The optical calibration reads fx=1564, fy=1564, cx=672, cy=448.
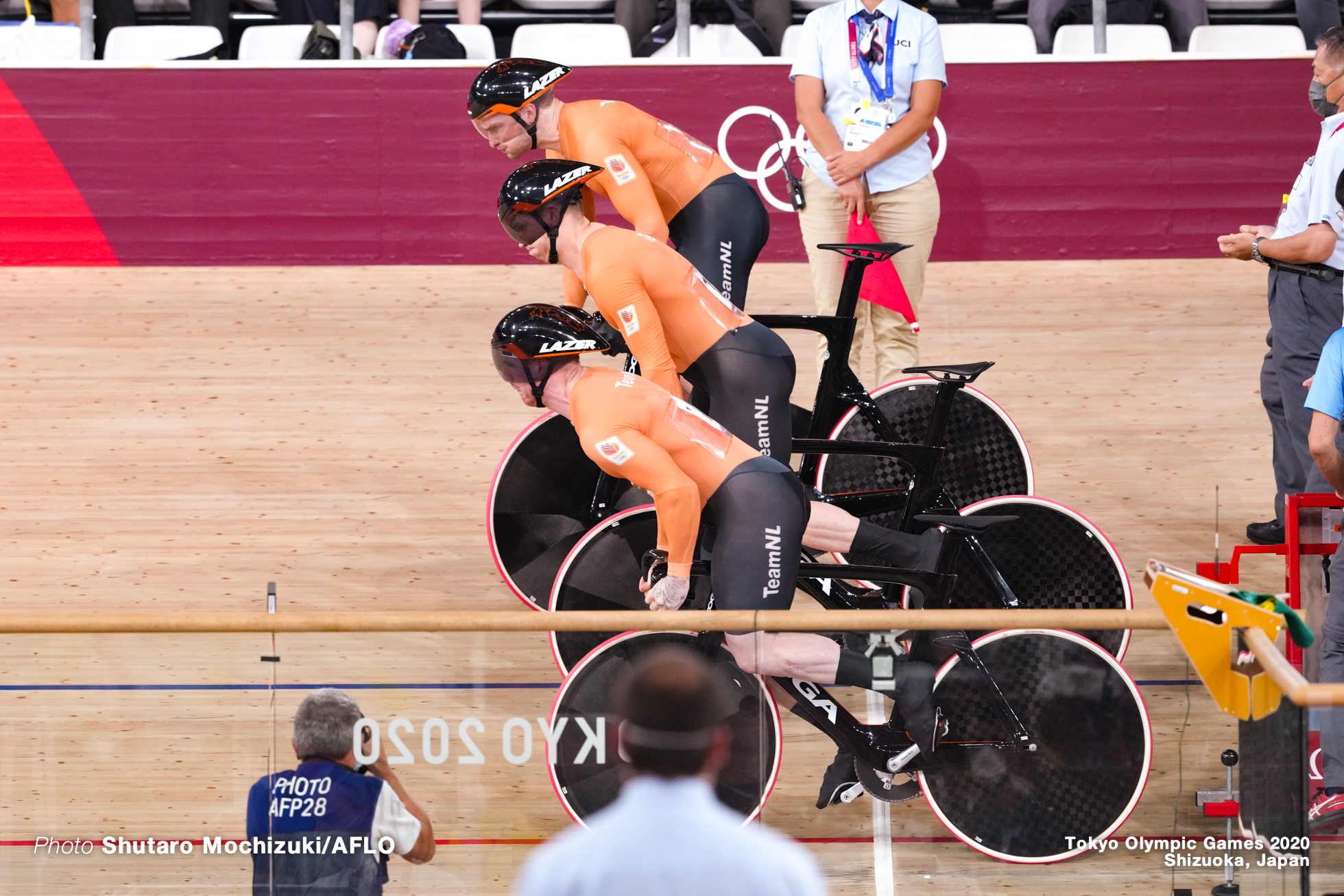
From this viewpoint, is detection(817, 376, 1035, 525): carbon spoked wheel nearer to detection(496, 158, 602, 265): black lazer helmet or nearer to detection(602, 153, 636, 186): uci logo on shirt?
detection(602, 153, 636, 186): uci logo on shirt

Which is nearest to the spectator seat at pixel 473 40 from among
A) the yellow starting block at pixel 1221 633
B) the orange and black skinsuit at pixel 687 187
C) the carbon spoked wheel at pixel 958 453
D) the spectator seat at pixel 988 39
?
the spectator seat at pixel 988 39

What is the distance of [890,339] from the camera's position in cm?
597

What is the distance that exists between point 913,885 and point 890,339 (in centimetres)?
301

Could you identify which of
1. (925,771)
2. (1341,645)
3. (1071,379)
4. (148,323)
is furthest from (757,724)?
(148,323)

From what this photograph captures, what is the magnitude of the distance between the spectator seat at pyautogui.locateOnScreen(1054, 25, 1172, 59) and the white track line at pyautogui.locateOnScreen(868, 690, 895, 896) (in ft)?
20.1

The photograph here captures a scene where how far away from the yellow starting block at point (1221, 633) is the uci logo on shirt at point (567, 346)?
4.83ft

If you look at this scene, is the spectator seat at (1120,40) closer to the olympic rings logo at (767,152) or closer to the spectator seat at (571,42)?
the olympic rings logo at (767,152)

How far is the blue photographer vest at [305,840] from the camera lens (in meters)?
3.14

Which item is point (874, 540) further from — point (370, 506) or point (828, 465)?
point (370, 506)

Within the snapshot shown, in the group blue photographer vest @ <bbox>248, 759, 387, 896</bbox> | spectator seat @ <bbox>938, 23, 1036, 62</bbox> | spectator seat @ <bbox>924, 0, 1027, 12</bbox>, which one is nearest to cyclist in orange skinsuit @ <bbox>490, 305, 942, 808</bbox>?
blue photographer vest @ <bbox>248, 759, 387, 896</bbox>

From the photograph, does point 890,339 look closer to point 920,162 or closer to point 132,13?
point 920,162

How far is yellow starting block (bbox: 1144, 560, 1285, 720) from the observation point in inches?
114

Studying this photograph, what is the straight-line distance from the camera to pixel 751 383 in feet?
14.3

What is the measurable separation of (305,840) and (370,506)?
2924mm
